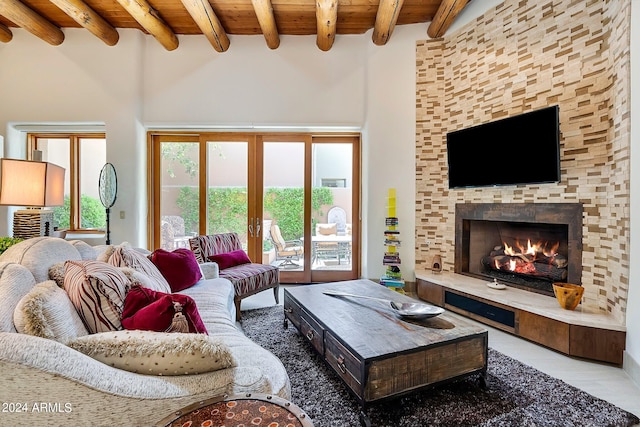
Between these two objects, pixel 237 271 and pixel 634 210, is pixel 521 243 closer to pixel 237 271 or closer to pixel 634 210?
pixel 634 210

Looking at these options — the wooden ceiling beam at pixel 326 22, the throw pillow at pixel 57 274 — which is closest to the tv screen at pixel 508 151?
the wooden ceiling beam at pixel 326 22

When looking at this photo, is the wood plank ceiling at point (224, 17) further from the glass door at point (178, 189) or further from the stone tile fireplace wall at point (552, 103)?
the glass door at point (178, 189)

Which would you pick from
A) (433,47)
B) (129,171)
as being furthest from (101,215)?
(433,47)

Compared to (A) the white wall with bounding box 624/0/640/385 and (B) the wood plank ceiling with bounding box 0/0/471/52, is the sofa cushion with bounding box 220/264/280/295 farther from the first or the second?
(A) the white wall with bounding box 624/0/640/385

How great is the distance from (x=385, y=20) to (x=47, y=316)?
3837 millimetres

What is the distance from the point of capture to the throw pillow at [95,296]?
123 centimetres

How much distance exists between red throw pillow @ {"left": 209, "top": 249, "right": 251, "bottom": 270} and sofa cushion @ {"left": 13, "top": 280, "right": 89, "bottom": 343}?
85.2 inches

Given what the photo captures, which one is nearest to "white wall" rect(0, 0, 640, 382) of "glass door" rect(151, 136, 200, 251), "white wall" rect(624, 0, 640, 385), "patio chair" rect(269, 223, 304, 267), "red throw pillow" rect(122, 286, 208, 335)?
"glass door" rect(151, 136, 200, 251)

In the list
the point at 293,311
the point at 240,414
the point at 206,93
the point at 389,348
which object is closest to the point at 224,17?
the point at 206,93

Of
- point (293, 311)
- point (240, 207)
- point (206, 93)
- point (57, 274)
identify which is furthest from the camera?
point (240, 207)

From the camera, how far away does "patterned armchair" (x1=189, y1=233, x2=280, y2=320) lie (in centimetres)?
296

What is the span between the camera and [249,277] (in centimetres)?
304

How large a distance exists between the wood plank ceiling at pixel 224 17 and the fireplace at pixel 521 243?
2275mm

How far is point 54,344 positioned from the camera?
884 mm
